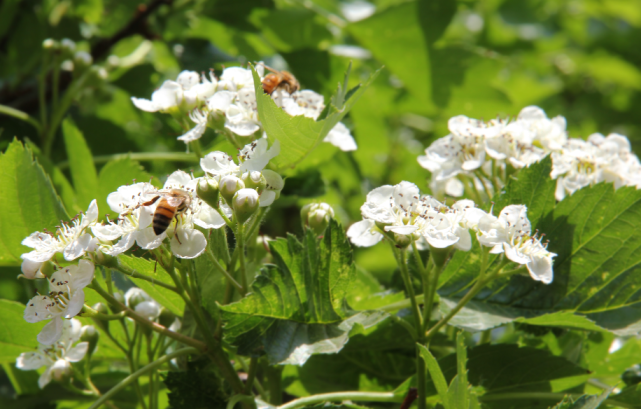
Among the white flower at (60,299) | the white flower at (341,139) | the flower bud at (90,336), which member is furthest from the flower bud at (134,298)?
the white flower at (341,139)

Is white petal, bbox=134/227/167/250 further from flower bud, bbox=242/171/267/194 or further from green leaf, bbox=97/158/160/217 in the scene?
green leaf, bbox=97/158/160/217

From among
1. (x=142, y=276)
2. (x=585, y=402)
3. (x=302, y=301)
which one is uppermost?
(x=142, y=276)

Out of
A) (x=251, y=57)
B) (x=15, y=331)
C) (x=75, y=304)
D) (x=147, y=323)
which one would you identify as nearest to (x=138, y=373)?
(x=147, y=323)

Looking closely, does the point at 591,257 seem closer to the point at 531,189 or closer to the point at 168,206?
the point at 531,189

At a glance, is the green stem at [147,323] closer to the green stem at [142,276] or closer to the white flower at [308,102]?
the green stem at [142,276]

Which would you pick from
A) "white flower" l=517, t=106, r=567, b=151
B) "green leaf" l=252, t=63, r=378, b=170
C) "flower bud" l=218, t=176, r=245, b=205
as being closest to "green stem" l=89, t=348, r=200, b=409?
"flower bud" l=218, t=176, r=245, b=205

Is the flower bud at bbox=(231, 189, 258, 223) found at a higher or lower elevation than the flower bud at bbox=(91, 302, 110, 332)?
higher

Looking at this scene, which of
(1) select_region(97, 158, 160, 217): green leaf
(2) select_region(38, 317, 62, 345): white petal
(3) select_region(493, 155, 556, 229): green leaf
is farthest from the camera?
(1) select_region(97, 158, 160, 217): green leaf

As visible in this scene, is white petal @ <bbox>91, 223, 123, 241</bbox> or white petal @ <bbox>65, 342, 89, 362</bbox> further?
white petal @ <bbox>65, 342, 89, 362</bbox>
